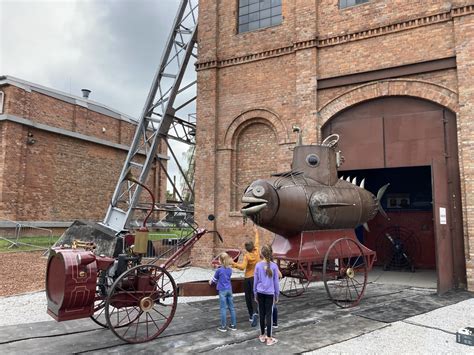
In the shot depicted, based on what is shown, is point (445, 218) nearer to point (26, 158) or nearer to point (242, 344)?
point (242, 344)

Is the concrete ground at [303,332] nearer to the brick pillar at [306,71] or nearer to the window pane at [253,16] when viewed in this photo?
the brick pillar at [306,71]

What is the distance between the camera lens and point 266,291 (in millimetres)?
5422

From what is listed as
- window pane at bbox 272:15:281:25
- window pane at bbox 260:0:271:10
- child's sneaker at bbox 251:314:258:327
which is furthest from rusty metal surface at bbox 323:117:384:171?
child's sneaker at bbox 251:314:258:327

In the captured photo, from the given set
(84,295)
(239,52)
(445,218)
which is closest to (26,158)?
(239,52)

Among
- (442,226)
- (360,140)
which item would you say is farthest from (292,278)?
(360,140)

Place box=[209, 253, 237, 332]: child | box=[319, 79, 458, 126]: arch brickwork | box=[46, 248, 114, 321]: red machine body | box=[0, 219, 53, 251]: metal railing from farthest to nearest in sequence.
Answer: box=[0, 219, 53, 251]: metal railing → box=[319, 79, 458, 126]: arch brickwork → box=[209, 253, 237, 332]: child → box=[46, 248, 114, 321]: red machine body

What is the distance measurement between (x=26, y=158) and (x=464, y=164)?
1794 centimetres

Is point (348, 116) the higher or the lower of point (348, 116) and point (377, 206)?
the higher

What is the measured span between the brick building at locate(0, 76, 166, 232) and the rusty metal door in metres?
17.0

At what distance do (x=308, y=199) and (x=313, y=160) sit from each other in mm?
1178

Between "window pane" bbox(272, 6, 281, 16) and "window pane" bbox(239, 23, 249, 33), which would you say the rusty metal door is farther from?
"window pane" bbox(239, 23, 249, 33)

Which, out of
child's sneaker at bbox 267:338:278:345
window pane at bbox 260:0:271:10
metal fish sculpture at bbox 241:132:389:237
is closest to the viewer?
child's sneaker at bbox 267:338:278:345

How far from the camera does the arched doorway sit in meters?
9.32

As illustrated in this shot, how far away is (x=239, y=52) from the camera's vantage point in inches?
519
